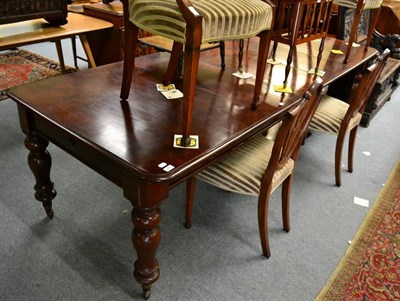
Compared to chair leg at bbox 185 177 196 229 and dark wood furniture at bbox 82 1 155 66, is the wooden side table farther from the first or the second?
chair leg at bbox 185 177 196 229

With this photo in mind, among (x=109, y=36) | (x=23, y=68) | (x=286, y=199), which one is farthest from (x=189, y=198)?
(x=23, y=68)

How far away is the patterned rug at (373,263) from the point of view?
1.48m

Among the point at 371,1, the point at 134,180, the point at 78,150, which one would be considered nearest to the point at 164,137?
the point at 134,180

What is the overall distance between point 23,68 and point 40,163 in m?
2.37

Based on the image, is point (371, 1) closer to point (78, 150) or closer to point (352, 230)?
point (352, 230)

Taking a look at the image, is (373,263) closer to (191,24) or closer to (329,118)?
(329,118)

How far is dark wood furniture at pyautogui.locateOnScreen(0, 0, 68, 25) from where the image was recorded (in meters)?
2.21

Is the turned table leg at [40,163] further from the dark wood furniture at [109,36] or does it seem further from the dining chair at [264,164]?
the dark wood furniture at [109,36]

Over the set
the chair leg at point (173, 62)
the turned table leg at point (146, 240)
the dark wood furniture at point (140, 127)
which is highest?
the chair leg at point (173, 62)

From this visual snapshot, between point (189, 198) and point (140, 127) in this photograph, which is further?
point (189, 198)

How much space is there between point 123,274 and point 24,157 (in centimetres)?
116

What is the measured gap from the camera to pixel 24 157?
7.14 ft

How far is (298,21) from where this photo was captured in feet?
5.22

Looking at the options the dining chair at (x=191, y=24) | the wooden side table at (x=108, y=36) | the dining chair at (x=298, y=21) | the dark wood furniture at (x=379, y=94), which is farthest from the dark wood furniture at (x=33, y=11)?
the dark wood furniture at (x=379, y=94)
